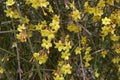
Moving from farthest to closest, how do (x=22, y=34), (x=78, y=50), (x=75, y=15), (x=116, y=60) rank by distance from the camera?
(x=116, y=60), (x=78, y=50), (x=75, y=15), (x=22, y=34)

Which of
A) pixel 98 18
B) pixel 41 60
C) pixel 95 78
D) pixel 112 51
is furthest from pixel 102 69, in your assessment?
pixel 41 60

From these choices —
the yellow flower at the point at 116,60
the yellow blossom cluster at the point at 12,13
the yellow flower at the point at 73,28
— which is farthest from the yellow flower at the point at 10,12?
the yellow flower at the point at 116,60

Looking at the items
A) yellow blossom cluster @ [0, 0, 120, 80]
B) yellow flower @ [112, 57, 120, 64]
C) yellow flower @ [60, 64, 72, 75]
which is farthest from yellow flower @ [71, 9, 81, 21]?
yellow flower @ [112, 57, 120, 64]

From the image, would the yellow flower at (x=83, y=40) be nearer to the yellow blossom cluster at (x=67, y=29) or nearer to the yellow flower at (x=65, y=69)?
the yellow blossom cluster at (x=67, y=29)

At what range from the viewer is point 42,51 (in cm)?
194

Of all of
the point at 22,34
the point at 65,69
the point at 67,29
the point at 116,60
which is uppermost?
the point at 22,34

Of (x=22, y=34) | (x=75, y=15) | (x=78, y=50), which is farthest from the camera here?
(x=78, y=50)

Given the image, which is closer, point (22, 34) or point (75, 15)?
point (22, 34)

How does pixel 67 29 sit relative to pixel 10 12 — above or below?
below

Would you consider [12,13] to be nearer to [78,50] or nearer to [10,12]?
[10,12]

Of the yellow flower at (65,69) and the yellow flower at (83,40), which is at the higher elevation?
the yellow flower at (83,40)

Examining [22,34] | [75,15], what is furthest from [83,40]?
[22,34]

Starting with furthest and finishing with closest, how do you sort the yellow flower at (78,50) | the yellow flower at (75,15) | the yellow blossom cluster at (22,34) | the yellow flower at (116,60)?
the yellow flower at (116,60), the yellow flower at (78,50), the yellow flower at (75,15), the yellow blossom cluster at (22,34)

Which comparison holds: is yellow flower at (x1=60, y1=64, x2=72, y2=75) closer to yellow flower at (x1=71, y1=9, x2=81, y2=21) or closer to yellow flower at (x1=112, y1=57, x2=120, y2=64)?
yellow flower at (x1=71, y1=9, x2=81, y2=21)
